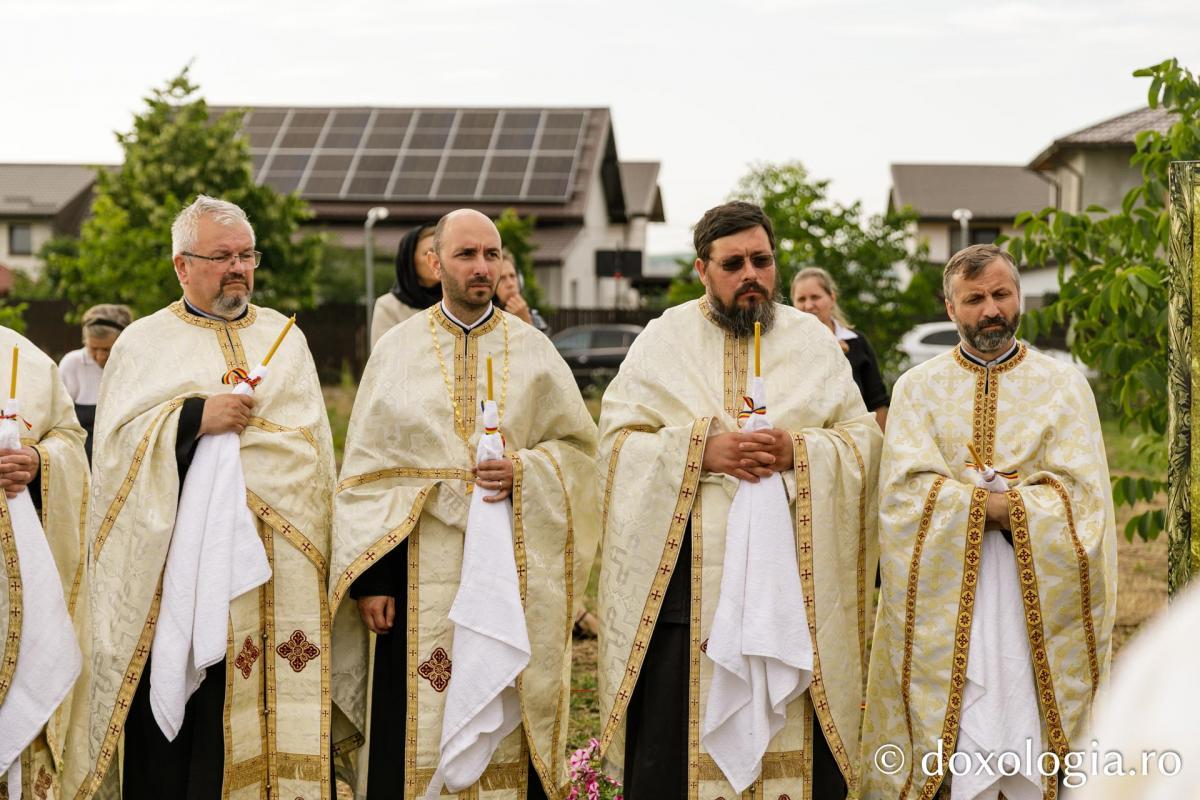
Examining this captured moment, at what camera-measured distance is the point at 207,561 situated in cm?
461

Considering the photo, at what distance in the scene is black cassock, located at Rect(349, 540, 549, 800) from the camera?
15.7 feet

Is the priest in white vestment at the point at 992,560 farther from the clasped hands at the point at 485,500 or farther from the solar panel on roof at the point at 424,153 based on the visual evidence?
the solar panel on roof at the point at 424,153

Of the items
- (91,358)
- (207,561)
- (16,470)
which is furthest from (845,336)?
(91,358)

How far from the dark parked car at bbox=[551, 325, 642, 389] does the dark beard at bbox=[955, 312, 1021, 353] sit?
22520 millimetres

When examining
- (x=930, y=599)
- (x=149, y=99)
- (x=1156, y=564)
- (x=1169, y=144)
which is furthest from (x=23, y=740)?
(x=149, y=99)

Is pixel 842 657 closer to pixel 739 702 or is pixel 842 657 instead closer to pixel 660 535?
pixel 739 702

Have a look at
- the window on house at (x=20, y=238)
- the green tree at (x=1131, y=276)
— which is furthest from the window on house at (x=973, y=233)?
the green tree at (x=1131, y=276)

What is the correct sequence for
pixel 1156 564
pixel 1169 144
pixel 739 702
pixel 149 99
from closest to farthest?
pixel 739 702 < pixel 1169 144 < pixel 1156 564 < pixel 149 99

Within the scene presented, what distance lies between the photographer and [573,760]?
16.4ft

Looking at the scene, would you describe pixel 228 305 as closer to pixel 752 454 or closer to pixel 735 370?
pixel 735 370

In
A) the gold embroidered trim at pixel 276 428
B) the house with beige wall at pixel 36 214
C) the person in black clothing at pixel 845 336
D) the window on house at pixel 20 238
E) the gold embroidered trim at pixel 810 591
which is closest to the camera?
the gold embroidered trim at pixel 810 591

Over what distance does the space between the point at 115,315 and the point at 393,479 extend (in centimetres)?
386

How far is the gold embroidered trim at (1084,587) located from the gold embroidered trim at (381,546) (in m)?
1.99

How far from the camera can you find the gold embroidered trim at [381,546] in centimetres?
460
